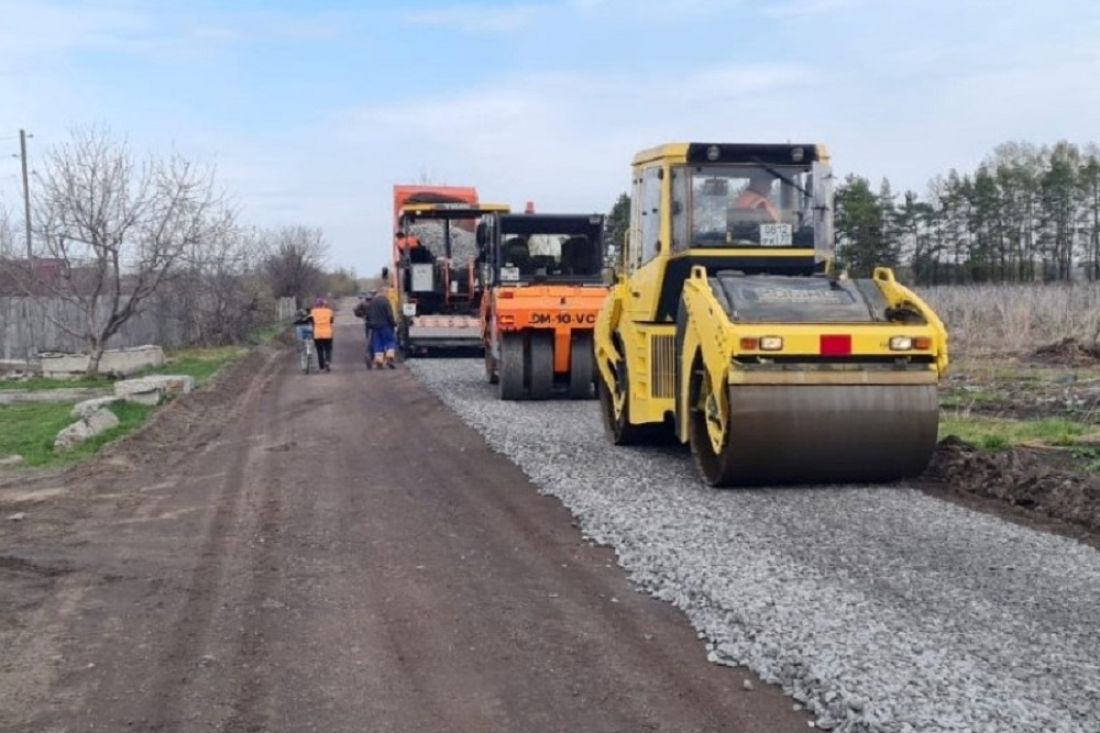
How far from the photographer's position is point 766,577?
24.0 ft

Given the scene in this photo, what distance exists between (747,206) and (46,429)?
9805 millimetres

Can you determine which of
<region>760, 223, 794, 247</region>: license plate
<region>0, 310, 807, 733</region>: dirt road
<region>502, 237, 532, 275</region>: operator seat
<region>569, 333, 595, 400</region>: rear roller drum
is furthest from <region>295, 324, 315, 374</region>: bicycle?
<region>760, 223, 794, 247</region>: license plate

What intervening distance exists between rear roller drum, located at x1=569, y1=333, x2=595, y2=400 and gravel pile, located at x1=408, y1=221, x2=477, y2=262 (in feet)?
36.1

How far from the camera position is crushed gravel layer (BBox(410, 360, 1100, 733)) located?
Answer: 5250 mm

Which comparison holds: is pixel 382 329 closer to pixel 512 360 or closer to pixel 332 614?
pixel 512 360

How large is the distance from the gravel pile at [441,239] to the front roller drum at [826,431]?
20063 mm

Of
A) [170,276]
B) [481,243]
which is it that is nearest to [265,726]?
[481,243]

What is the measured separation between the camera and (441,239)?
2981 centimetres

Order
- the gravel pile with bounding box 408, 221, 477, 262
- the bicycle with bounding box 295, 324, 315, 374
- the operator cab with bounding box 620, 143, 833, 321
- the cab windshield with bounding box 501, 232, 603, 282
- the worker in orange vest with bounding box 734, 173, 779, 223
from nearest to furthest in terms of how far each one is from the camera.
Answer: the operator cab with bounding box 620, 143, 833, 321
the worker in orange vest with bounding box 734, 173, 779, 223
the cab windshield with bounding box 501, 232, 603, 282
the bicycle with bounding box 295, 324, 315, 374
the gravel pile with bounding box 408, 221, 477, 262

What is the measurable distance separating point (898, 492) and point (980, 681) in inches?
189

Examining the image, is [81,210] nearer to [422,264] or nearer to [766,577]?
[422,264]

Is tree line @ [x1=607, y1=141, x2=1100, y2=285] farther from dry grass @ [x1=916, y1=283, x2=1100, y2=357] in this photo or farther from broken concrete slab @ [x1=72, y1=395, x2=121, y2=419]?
broken concrete slab @ [x1=72, y1=395, x2=121, y2=419]

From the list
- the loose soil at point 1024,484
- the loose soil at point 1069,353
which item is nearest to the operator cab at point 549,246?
the loose soil at point 1069,353

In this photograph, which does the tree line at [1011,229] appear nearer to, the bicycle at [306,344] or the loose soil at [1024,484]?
the bicycle at [306,344]
